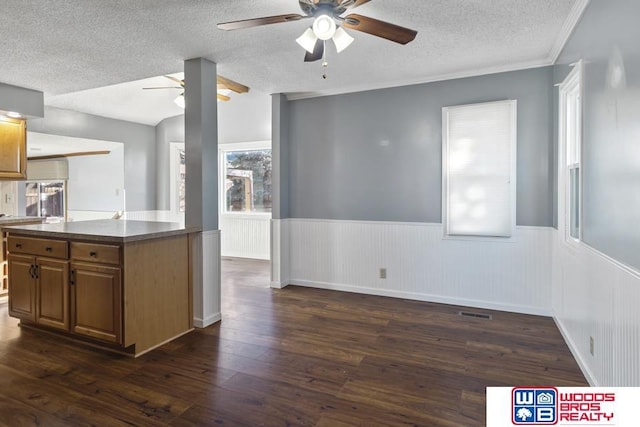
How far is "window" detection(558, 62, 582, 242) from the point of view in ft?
9.22

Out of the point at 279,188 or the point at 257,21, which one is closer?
the point at 257,21

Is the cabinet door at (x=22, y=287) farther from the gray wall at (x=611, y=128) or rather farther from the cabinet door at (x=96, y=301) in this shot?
the gray wall at (x=611, y=128)

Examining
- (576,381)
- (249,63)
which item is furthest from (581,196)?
(249,63)

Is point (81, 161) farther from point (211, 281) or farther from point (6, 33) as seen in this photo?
point (211, 281)

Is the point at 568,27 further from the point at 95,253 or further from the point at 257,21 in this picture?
the point at 95,253

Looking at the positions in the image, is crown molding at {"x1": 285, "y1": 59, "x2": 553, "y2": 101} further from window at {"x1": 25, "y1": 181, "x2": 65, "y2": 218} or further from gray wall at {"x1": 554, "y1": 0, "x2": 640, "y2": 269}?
window at {"x1": 25, "y1": 181, "x2": 65, "y2": 218}

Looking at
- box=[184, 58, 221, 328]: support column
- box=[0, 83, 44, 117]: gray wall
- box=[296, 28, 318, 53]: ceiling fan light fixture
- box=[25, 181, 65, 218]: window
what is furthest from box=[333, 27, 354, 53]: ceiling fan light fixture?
box=[25, 181, 65, 218]: window

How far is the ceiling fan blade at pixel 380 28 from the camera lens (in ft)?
6.82

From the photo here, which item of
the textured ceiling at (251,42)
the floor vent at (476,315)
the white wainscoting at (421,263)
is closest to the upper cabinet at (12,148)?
the textured ceiling at (251,42)

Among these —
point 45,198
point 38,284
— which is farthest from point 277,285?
point 45,198

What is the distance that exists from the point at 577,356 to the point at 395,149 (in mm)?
2555

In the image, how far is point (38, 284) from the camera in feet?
9.91

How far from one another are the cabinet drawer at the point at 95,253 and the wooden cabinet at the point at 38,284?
0.48 feet

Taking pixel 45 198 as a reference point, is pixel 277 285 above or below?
below
